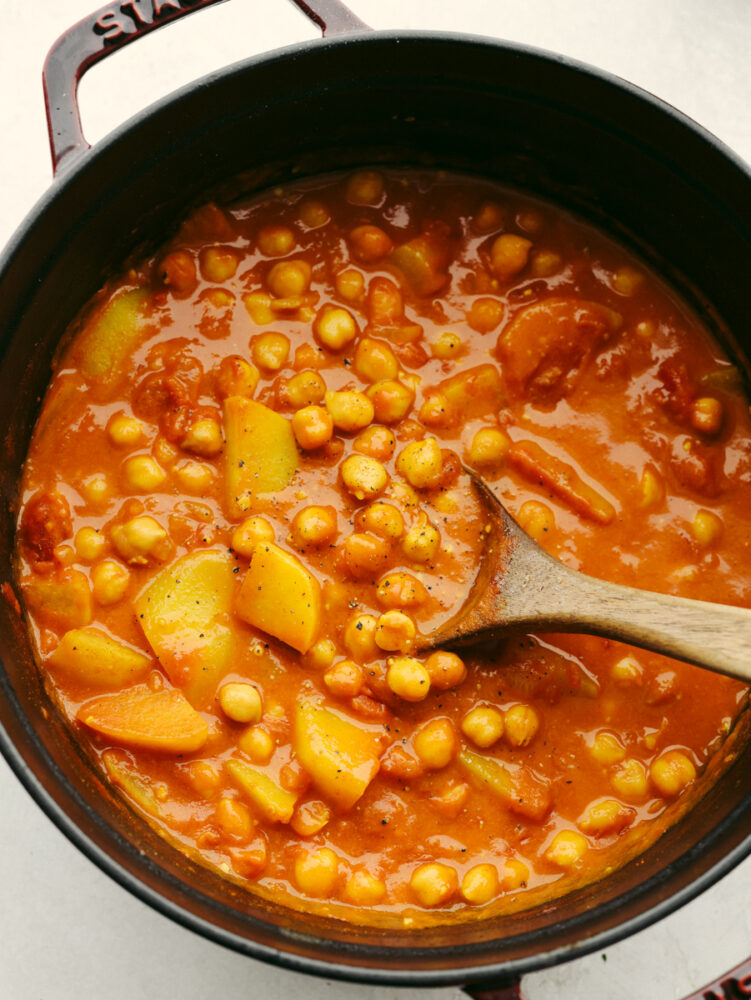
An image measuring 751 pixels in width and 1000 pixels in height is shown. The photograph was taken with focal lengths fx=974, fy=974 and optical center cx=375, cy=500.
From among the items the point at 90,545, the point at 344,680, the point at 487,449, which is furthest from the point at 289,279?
the point at 344,680

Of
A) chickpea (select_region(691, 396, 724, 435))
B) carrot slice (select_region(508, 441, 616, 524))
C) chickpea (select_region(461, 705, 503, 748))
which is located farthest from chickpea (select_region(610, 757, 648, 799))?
chickpea (select_region(691, 396, 724, 435))

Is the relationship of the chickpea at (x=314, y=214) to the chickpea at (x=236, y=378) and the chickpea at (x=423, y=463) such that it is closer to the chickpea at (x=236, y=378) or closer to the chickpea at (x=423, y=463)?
the chickpea at (x=236, y=378)

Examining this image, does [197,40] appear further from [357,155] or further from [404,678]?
[404,678]

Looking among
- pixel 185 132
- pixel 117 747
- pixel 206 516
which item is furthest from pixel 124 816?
pixel 185 132

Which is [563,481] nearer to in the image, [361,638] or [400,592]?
[400,592]

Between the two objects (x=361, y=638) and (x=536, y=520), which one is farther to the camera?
(x=536, y=520)

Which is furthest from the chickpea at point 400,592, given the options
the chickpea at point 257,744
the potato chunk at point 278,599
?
the chickpea at point 257,744
